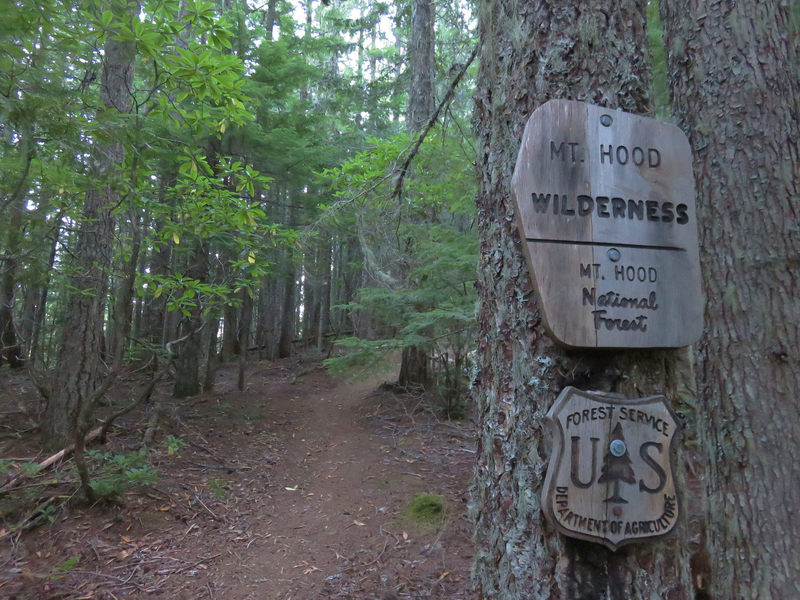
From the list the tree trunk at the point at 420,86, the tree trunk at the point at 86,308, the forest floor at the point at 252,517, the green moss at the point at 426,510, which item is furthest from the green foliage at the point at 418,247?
the tree trunk at the point at 86,308

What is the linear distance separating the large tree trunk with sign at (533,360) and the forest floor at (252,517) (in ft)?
6.60

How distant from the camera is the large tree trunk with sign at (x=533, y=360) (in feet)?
4.53

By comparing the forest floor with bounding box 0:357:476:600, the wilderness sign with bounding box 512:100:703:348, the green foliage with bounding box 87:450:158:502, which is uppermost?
the wilderness sign with bounding box 512:100:703:348

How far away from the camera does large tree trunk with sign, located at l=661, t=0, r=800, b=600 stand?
2723mm

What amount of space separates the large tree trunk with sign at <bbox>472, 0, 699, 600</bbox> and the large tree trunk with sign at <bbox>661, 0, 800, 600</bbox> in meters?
1.65

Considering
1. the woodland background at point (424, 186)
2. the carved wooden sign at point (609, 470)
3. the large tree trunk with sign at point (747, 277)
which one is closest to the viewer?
the carved wooden sign at point (609, 470)

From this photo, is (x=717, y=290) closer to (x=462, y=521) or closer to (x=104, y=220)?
(x=462, y=521)

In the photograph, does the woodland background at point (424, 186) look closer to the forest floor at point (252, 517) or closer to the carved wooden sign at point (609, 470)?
the carved wooden sign at point (609, 470)

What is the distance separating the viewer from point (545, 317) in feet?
4.50

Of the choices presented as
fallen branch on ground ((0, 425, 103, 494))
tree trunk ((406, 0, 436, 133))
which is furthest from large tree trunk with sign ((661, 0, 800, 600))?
tree trunk ((406, 0, 436, 133))

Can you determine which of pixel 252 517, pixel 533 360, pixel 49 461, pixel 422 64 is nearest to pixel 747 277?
pixel 533 360

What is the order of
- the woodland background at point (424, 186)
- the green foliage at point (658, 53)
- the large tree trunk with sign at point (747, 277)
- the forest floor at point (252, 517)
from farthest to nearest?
the green foliage at point (658, 53), the forest floor at point (252, 517), the large tree trunk with sign at point (747, 277), the woodland background at point (424, 186)

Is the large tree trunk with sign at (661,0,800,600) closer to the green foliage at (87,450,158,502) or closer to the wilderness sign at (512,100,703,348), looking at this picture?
the wilderness sign at (512,100,703,348)

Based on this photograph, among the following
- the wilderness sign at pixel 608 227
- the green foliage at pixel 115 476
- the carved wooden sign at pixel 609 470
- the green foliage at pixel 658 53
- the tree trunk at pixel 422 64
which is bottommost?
the green foliage at pixel 115 476
